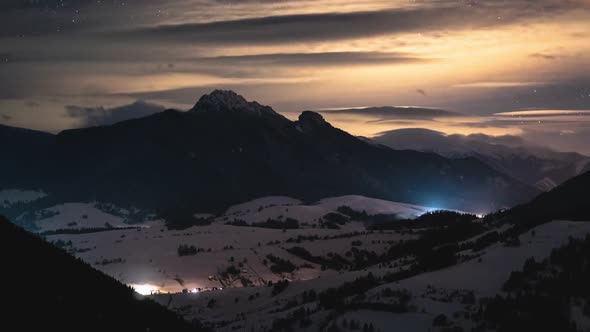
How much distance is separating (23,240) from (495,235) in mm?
30604

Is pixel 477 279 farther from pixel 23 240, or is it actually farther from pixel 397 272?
pixel 23 240

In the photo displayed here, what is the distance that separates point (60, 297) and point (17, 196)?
186 metres

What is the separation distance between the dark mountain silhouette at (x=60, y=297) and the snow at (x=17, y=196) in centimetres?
16798

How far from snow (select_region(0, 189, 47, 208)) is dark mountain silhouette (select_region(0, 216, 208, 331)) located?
551ft

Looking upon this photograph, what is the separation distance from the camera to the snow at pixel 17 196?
17975 centimetres

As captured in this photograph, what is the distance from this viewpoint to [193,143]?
645 feet

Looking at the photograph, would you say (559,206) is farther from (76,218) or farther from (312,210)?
(76,218)

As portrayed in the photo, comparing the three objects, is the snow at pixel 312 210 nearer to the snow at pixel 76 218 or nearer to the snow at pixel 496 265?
the snow at pixel 76 218

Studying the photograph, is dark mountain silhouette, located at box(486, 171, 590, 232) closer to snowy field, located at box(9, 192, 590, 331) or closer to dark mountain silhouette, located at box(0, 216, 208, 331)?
snowy field, located at box(9, 192, 590, 331)

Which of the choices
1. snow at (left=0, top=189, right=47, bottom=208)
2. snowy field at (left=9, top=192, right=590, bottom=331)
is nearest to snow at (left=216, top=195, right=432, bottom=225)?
snowy field at (left=9, top=192, right=590, bottom=331)

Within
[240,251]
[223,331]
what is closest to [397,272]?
[223,331]

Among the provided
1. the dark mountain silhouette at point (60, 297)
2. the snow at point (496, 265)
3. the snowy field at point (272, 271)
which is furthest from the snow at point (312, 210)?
the dark mountain silhouette at point (60, 297)

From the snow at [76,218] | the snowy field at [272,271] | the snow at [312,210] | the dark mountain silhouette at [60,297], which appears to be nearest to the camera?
the dark mountain silhouette at [60,297]

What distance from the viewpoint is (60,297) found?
47.7ft
